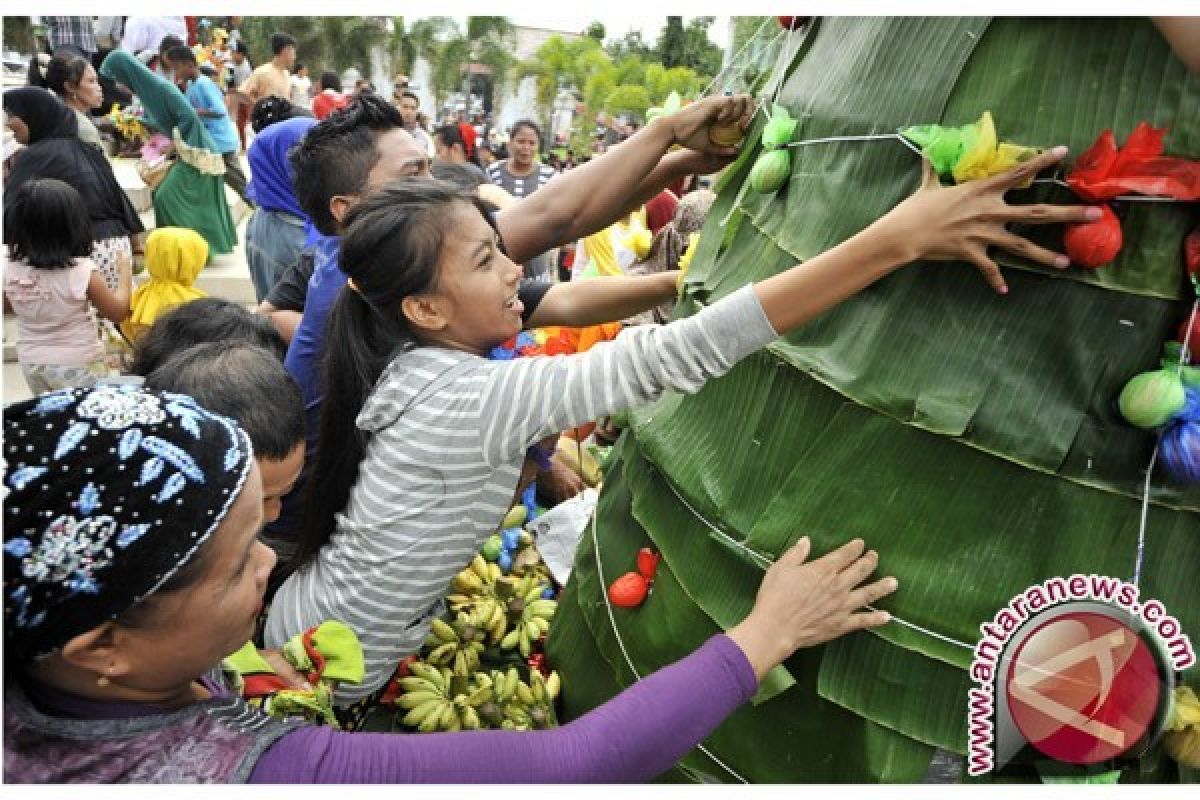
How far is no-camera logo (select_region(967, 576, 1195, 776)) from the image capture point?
1.58m

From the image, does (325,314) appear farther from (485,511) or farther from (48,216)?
(48,216)

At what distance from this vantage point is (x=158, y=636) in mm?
1172

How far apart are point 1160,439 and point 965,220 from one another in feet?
1.55

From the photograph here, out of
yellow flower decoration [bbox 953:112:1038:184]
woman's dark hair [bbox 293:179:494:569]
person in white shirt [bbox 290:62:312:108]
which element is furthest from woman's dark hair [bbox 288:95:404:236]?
person in white shirt [bbox 290:62:312:108]

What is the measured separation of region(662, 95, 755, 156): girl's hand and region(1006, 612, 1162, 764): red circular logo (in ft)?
4.25

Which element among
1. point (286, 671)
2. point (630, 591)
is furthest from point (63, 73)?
point (630, 591)

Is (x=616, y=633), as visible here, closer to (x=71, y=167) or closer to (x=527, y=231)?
(x=527, y=231)

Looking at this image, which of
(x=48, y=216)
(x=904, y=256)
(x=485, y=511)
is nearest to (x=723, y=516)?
(x=485, y=511)

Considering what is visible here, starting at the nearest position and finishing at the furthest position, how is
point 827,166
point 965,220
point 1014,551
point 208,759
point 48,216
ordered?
point 208,759
point 965,220
point 1014,551
point 827,166
point 48,216

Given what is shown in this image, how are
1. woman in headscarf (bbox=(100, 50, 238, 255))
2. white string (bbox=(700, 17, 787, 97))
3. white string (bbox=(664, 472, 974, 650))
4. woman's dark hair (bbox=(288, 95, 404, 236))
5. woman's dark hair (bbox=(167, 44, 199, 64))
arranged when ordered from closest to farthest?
white string (bbox=(664, 472, 974, 650)) → white string (bbox=(700, 17, 787, 97)) → woman's dark hair (bbox=(288, 95, 404, 236)) → woman in headscarf (bbox=(100, 50, 238, 255)) → woman's dark hair (bbox=(167, 44, 199, 64))

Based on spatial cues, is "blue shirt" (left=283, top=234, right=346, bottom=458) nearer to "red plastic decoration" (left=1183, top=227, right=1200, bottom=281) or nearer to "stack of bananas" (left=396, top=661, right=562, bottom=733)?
"stack of bananas" (left=396, top=661, right=562, bottom=733)

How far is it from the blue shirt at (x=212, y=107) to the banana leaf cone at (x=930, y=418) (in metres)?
7.01

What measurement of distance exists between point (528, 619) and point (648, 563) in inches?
30.6

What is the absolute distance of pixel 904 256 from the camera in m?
1.54
